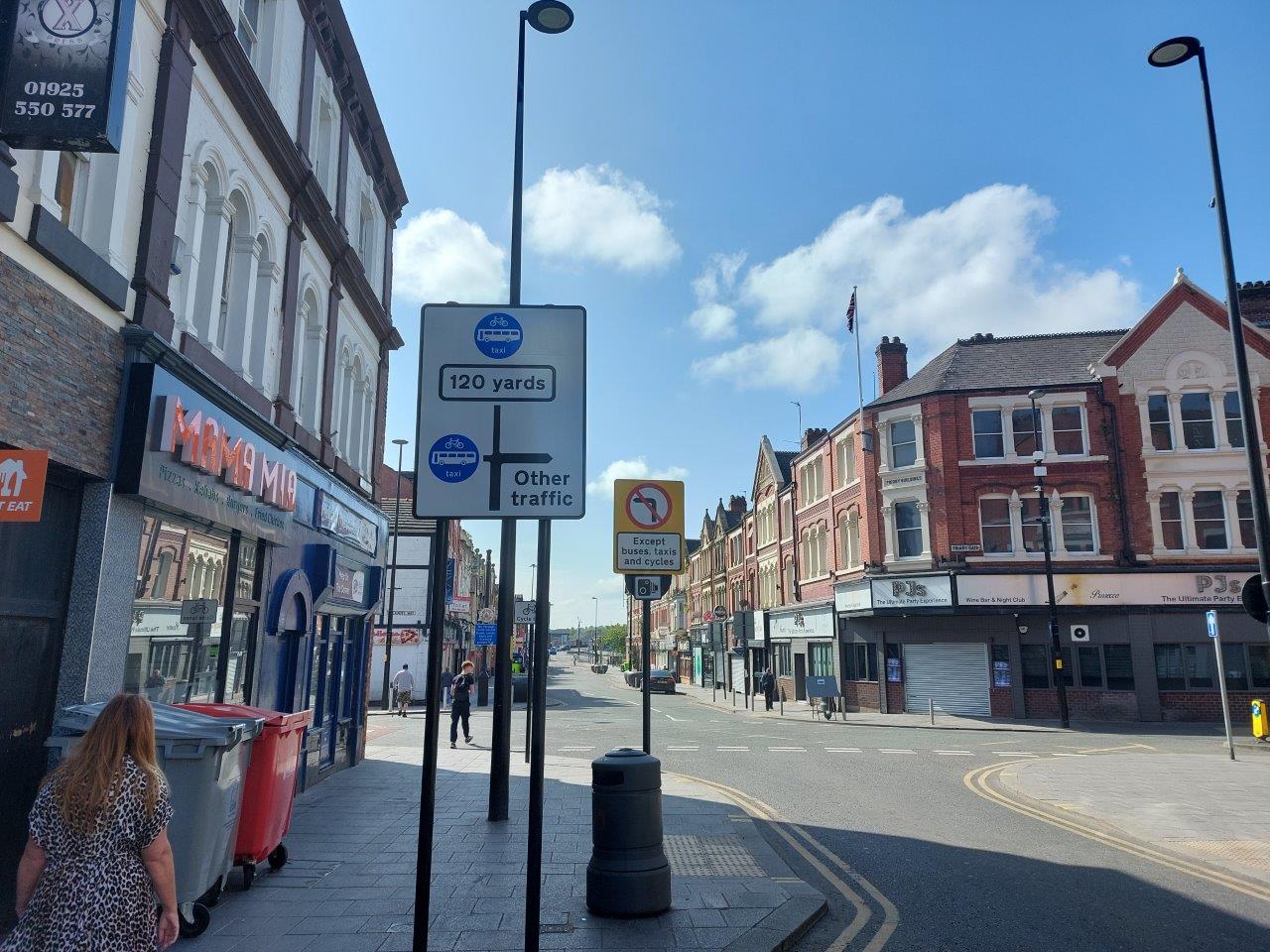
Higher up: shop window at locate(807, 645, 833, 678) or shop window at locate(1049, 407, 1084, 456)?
shop window at locate(1049, 407, 1084, 456)

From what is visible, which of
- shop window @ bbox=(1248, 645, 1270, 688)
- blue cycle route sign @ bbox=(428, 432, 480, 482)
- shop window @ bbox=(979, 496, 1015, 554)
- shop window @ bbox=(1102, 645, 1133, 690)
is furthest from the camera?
shop window @ bbox=(979, 496, 1015, 554)

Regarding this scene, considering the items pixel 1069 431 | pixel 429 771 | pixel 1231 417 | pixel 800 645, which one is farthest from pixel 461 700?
pixel 1231 417

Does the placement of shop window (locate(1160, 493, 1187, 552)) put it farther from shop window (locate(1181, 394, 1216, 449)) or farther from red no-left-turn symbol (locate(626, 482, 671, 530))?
red no-left-turn symbol (locate(626, 482, 671, 530))

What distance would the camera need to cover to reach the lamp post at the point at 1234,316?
355 inches

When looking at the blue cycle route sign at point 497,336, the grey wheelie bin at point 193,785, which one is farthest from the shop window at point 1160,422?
the grey wheelie bin at point 193,785

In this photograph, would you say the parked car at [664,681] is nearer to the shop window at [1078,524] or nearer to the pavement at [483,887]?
the shop window at [1078,524]

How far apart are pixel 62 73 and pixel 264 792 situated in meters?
5.71

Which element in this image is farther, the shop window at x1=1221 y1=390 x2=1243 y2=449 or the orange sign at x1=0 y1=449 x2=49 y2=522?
the shop window at x1=1221 y1=390 x2=1243 y2=449

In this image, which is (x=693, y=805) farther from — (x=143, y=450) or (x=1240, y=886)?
(x=143, y=450)

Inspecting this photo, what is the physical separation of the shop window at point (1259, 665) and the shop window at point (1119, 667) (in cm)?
360

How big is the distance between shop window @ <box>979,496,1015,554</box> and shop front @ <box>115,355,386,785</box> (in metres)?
22.9

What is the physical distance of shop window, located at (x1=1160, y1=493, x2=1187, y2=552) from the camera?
95.5ft

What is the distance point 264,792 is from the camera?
7.37 meters

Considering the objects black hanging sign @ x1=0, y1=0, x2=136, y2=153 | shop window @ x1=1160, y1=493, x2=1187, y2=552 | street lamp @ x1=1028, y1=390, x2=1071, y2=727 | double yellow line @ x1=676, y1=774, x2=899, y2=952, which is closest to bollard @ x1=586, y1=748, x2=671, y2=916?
double yellow line @ x1=676, y1=774, x2=899, y2=952
